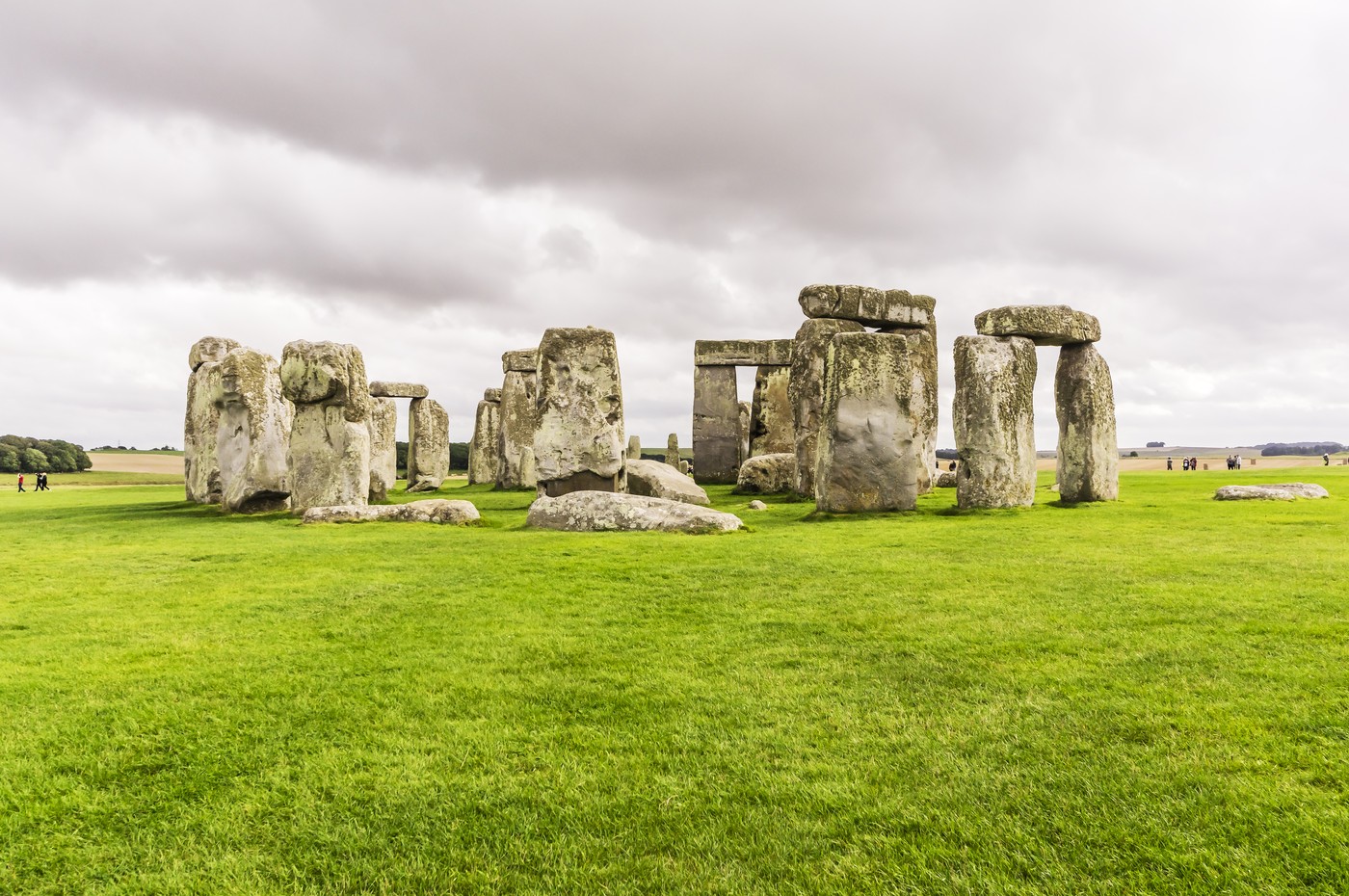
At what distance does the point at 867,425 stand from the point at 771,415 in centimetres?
1151

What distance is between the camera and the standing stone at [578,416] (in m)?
A: 12.9

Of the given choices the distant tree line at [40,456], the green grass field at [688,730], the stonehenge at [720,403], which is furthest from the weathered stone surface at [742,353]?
the distant tree line at [40,456]

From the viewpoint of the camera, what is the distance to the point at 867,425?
11.4 m


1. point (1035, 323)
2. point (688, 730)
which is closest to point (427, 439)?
point (1035, 323)

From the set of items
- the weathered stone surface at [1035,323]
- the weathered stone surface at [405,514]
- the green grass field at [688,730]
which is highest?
the weathered stone surface at [1035,323]

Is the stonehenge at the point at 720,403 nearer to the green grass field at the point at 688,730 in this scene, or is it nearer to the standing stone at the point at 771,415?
the standing stone at the point at 771,415

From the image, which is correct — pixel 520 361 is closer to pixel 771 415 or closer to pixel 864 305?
pixel 771 415

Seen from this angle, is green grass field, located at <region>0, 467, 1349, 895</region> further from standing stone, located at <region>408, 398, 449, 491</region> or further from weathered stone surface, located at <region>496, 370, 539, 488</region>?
standing stone, located at <region>408, 398, 449, 491</region>

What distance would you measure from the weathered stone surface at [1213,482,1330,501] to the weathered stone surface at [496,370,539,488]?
1470cm

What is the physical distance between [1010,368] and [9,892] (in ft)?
39.7

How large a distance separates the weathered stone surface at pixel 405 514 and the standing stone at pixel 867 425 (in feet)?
16.7

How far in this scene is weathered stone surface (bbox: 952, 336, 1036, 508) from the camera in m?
11.9

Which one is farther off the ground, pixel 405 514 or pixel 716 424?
pixel 716 424

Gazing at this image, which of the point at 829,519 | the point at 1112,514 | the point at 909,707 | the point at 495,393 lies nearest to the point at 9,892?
the point at 909,707
